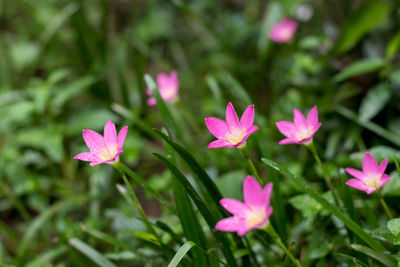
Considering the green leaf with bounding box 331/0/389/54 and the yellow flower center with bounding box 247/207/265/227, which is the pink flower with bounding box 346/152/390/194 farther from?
the green leaf with bounding box 331/0/389/54

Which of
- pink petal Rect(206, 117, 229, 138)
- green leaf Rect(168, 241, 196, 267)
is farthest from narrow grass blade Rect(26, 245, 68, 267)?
pink petal Rect(206, 117, 229, 138)

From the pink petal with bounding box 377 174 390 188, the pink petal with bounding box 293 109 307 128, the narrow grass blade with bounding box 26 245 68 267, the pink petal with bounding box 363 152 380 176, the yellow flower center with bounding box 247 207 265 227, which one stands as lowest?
the narrow grass blade with bounding box 26 245 68 267

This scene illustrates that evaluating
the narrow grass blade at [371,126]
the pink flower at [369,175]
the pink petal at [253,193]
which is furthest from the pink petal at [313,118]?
the narrow grass blade at [371,126]

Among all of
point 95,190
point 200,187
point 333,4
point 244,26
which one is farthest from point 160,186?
point 244,26

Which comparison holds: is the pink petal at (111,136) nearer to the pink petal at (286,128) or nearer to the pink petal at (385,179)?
the pink petal at (286,128)

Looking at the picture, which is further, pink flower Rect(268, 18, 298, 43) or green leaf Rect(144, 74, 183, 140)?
pink flower Rect(268, 18, 298, 43)

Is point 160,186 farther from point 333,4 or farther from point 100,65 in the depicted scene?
point 333,4

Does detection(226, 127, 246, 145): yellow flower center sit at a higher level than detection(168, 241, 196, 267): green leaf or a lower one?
higher
